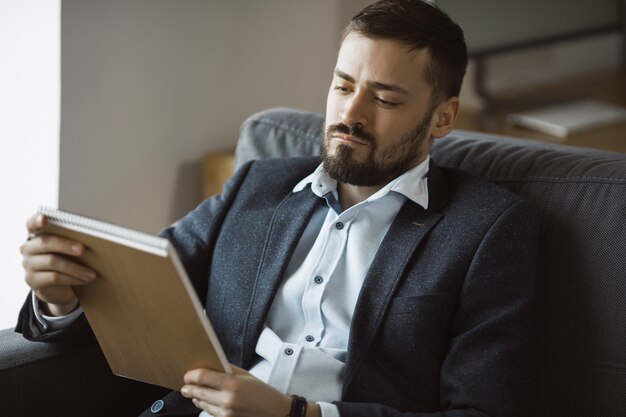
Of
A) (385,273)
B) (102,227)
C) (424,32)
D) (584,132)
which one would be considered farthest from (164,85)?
(584,132)

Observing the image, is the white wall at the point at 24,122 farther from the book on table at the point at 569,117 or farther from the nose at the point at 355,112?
the book on table at the point at 569,117

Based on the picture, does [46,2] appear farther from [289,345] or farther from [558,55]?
[558,55]

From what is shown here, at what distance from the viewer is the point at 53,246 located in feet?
4.45

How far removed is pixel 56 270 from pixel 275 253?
425mm

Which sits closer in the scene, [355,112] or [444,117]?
[355,112]

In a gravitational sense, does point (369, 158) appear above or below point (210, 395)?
above

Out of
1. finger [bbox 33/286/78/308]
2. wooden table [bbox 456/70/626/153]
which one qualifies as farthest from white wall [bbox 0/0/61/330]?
wooden table [bbox 456/70/626/153]

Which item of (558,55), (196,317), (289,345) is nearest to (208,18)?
(289,345)

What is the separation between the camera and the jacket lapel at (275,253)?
161cm

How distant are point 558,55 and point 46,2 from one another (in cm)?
221

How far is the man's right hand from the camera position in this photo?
134cm

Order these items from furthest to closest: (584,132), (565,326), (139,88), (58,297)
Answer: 1. (584,132)
2. (139,88)
3. (565,326)
4. (58,297)

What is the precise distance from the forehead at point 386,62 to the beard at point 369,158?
0.08 metres

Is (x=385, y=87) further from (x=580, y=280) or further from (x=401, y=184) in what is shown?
(x=580, y=280)
